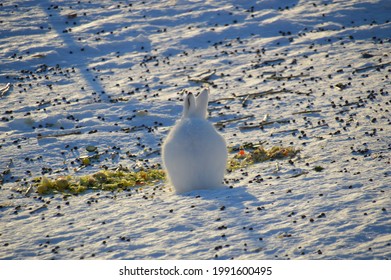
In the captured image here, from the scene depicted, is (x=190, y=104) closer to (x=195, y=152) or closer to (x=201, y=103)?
(x=201, y=103)

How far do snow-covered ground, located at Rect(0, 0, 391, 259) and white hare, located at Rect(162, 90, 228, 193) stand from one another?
227 millimetres

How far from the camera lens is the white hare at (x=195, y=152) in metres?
8.42

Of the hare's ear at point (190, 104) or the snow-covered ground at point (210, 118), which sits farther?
the hare's ear at point (190, 104)

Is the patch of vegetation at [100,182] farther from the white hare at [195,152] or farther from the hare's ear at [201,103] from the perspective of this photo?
the hare's ear at [201,103]

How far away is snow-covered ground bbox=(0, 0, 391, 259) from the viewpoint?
7.56 meters

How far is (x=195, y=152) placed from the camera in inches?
332

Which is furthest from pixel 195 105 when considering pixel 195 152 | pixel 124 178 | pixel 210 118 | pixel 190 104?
pixel 210 118

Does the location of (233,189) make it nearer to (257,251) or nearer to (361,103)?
(257,251)

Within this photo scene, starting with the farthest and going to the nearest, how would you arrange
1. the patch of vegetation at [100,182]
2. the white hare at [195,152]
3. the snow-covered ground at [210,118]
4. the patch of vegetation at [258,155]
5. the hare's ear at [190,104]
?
the patch of vegetation at [258,155] → the patch of vegetation at [100,182] → the hare's ear at [190,104] → the white hare at [195,152] → the snow-covered ground at [210,118]

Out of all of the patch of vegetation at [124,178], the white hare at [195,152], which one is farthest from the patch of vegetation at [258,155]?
the white hare at [195,152]

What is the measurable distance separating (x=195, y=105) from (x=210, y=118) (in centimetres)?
382

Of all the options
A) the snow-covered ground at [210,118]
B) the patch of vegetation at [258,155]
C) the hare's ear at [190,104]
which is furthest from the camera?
the patch of vegetation at [258,155]

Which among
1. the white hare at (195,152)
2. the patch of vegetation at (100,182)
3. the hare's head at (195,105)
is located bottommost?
the patch of vegetation at (100,182)

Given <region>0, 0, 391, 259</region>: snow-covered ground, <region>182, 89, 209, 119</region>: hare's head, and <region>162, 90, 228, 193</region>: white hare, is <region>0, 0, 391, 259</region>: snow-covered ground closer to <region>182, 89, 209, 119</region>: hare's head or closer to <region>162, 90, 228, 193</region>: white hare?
<region>162, 90, 228, 193</region>: white hare
